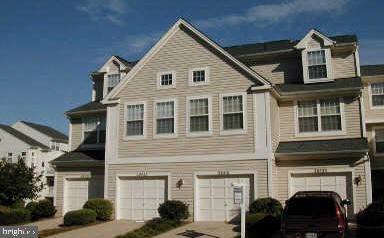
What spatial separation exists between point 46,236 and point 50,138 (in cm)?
5285

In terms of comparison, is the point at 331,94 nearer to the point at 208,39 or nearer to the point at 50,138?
the point at 208,39

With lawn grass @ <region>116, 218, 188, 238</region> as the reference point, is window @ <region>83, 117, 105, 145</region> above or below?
above

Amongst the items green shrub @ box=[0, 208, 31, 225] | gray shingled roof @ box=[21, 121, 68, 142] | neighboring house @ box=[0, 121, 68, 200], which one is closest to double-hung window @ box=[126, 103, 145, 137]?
green shrub @ box=[0, 208, 31, 225]

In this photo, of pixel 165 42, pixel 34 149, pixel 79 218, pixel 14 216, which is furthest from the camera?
pixel 34 149

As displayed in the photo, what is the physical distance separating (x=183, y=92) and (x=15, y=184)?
1407 centimetres

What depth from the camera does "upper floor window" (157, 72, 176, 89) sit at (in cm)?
2681

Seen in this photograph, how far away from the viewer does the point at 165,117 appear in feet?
87.2

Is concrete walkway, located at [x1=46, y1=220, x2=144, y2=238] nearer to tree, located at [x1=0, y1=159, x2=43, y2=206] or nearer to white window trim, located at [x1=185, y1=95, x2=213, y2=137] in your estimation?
white window trim, located at [x1=185, y1=95, x2=213, y2=137]

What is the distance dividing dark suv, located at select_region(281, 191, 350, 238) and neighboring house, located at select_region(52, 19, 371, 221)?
27.1 ft

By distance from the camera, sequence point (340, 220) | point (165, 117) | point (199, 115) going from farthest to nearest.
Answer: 1. point (165, 117)
2. point (199, 115)
3. point (340, 220)

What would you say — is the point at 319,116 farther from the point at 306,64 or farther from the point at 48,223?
the point at 48,223

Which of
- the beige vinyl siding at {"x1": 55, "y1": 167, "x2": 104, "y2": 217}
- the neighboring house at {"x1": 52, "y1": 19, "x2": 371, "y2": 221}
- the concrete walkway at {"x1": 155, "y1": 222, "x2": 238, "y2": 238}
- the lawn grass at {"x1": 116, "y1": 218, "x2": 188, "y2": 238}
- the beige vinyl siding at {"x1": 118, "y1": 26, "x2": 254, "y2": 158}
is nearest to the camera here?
the concrete walkway at {"x1": 155, "y1": 222, "x2": 238, "y2": 238}

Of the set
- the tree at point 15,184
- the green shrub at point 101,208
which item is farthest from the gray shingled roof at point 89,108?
the green shrub at point 101,208

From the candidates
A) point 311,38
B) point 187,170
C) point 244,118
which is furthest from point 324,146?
point 187,170
